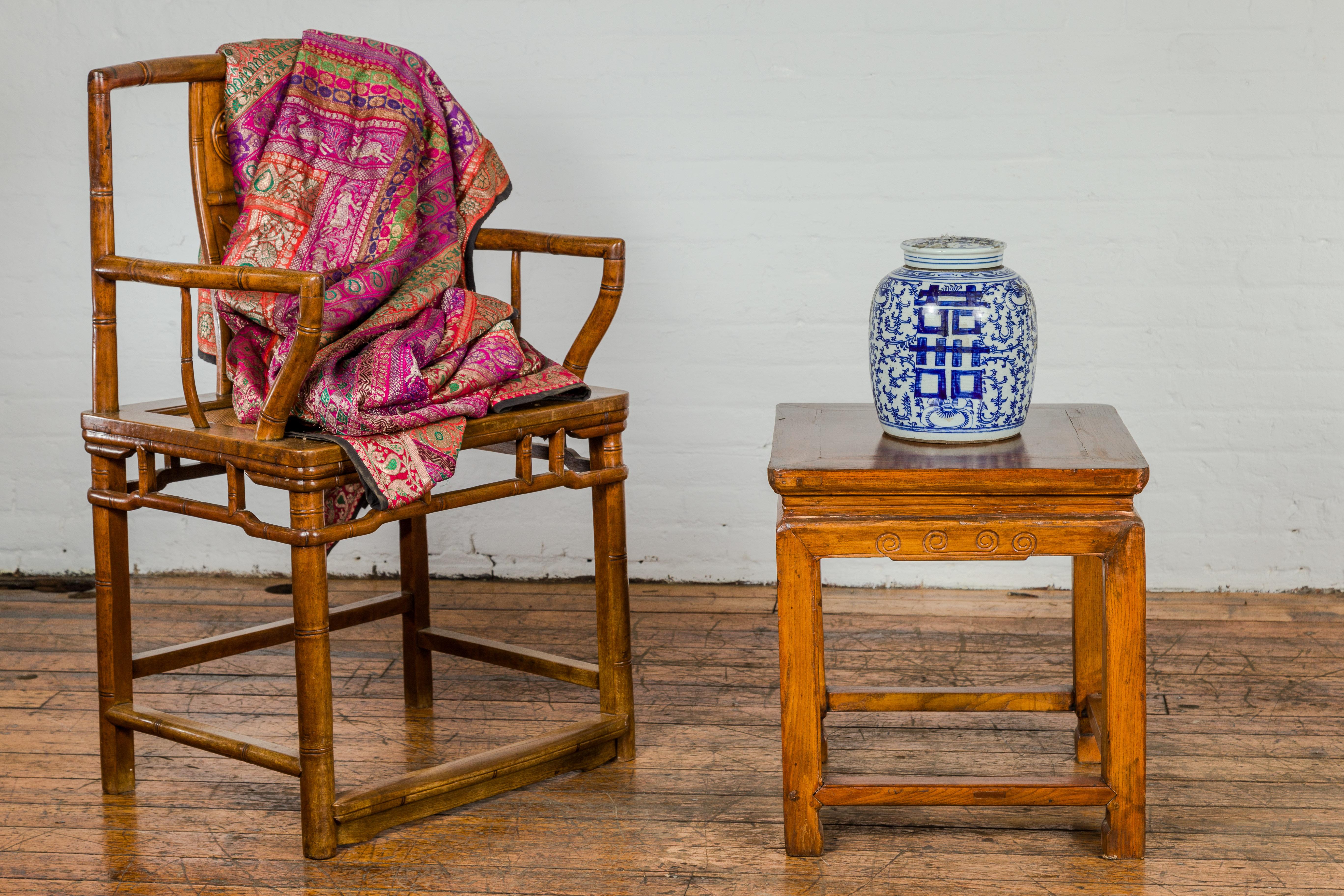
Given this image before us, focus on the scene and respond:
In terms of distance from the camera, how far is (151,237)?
3.39m

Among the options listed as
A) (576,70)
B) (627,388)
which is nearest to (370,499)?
(627,388)

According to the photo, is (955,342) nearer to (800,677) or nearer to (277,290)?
(800,677)

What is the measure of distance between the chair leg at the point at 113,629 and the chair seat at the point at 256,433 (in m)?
0.08

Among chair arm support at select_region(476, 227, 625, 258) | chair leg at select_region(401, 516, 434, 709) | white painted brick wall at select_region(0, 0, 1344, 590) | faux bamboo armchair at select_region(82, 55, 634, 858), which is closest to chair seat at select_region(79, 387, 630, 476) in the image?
faux bamboo armchair at select_region(82, 55, 634, 858)

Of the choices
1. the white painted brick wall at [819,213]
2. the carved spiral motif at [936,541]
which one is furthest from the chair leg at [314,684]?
the white painted brick wall at [819,213]

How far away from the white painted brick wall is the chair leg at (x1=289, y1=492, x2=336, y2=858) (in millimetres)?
1460

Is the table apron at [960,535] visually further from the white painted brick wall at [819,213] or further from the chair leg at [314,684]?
the white painted brick wall at [819,213]

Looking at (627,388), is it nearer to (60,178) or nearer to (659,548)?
(659,548)

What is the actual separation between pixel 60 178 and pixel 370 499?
4.99 ft

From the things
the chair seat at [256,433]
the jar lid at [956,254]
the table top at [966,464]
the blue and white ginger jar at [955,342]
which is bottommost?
the table top at [966,464]

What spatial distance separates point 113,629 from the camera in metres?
2.22

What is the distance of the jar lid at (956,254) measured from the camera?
6.32 ft

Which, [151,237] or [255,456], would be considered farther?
[151,237]

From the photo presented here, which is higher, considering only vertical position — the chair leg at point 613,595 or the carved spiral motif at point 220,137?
the carved spiral motif at point 220,137
